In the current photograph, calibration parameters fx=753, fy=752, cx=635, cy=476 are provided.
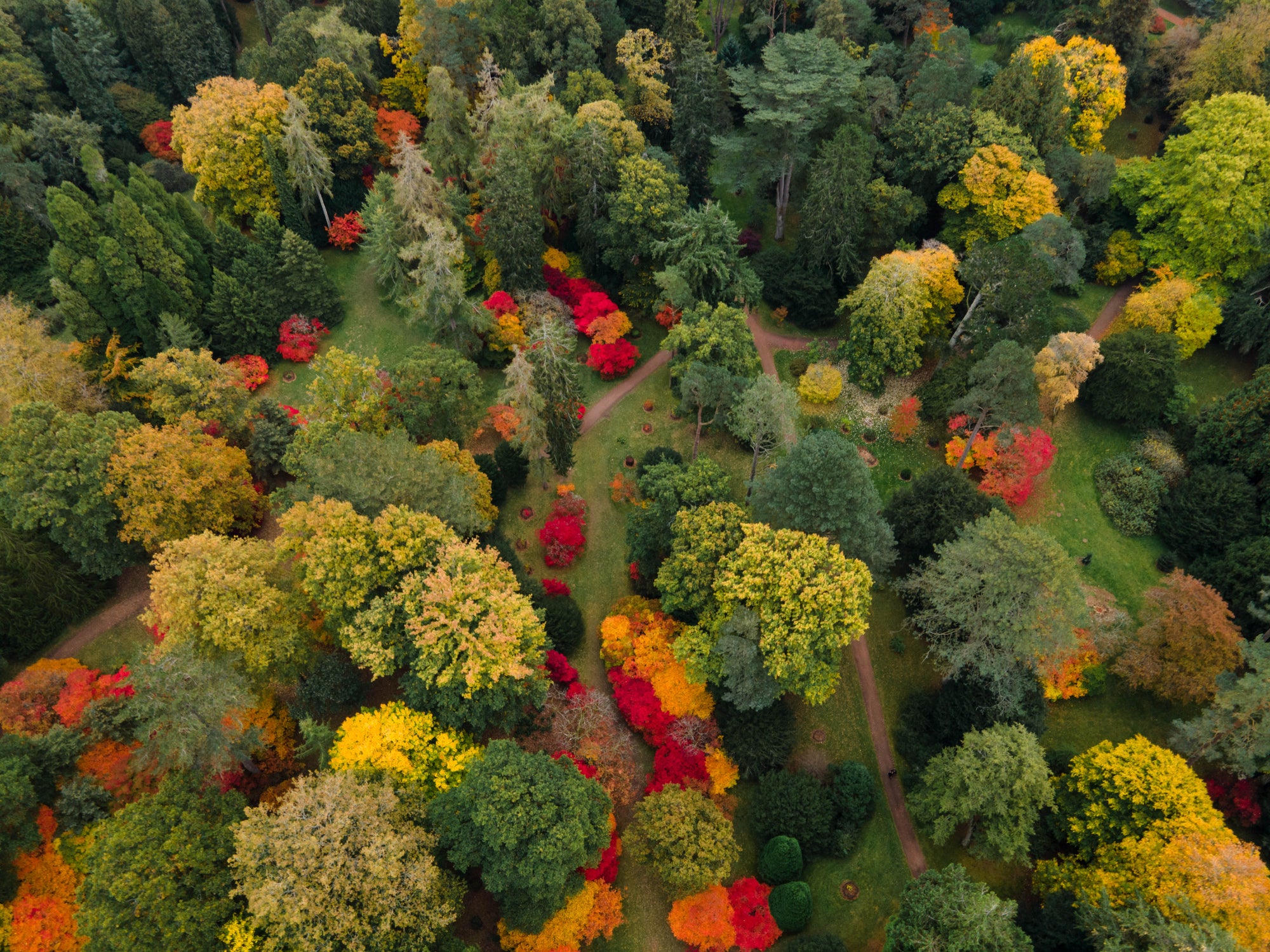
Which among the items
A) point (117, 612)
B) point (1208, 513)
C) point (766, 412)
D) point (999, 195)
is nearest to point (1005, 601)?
point (766, 412)

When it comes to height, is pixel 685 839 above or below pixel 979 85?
below

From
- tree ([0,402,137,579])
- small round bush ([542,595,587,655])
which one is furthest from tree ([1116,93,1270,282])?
tree ([0,402,137,579])

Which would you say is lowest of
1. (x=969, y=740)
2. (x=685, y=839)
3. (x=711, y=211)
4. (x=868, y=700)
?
(x=868, y=700)

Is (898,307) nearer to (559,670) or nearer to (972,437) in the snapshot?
(972,437)

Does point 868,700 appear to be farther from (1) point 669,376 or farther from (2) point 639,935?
(1) point 669,376

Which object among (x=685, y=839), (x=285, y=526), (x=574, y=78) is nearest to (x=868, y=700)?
(x=685, y=839)

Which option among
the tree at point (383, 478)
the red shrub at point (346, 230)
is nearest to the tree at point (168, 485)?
the tree at point (383, 478)

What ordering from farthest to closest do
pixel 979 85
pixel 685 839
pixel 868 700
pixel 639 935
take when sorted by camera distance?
pixel 979 85, pixel 868 700, pixel 639 935, pixel 685 839
